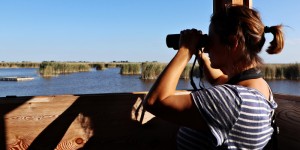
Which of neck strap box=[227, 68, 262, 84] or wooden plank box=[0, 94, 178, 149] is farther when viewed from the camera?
wooden plank box=[0, 94, 178, 149]

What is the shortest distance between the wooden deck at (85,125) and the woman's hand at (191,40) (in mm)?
759

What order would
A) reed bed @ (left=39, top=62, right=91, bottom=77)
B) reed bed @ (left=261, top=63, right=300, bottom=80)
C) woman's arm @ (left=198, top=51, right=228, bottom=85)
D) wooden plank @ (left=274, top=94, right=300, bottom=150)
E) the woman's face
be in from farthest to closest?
reed bed @ (left=39, top=62, right=91, bottom=77), reed bed @ (left=261, top=63, right=300, bottom=80), wooden plank @ (left=274, top=94, right=300, bottom=150), woman's arm @ (left=198, top=51, right=228, bottom=85), the woman's face

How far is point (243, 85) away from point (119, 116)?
0.84 metres

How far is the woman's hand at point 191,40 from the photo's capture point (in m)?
0.85

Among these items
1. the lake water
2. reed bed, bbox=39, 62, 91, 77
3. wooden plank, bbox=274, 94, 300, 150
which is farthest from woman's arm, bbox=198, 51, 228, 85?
reed bed, bbox=39, 62, 91, 77

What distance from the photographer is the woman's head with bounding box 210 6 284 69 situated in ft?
2.62

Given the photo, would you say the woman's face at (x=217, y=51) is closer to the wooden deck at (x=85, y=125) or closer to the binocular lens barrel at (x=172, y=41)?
the binocular lens barrel at (x=172, y=41)

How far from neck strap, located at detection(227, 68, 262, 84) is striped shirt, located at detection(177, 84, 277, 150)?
3.0 inches

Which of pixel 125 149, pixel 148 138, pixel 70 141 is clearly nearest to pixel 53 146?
pixel 70 141

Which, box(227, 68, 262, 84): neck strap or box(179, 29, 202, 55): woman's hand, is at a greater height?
box(179, 29, 202, 55): woman's hand

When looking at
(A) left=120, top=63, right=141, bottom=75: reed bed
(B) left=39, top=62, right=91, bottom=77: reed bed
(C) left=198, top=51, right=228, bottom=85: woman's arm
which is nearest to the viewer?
(C) left=198, top=51, right=228, bottom=85: woman's arm

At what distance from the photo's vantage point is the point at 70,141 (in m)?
1.47

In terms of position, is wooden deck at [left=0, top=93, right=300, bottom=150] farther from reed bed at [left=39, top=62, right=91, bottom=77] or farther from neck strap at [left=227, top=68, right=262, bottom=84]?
reed bed at [left=39, top=62, right=91, bottom=77]

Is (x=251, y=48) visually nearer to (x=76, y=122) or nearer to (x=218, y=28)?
(x=218, y=28)
